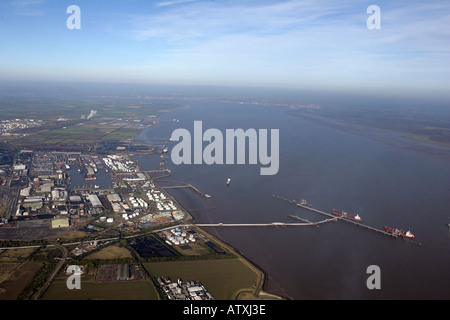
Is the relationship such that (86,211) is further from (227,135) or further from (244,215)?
(227,135)

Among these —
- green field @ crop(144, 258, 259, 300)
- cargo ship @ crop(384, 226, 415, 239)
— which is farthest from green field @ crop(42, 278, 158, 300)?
cargo ship @ crop(384, 226, 415, 239)

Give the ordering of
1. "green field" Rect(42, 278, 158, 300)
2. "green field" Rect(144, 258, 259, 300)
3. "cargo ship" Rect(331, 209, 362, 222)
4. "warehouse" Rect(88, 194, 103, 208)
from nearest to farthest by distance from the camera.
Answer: "green field" Rect(42, 278, 158, 300)
"green field" Rect(144, 258, 259, 300)
"cargo ship" Rect(331, 209, 362, 222)
"warehouse" Rect(88, 194, 103, 208)

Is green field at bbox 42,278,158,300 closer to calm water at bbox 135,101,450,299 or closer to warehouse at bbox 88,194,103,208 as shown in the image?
calm water at bbox 135,101,450,299

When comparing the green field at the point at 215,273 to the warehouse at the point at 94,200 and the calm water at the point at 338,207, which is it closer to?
the calm water at the point at 338,207

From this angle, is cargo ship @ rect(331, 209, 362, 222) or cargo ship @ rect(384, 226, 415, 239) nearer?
cargo ship @ rect(384, 226, 415, 239)

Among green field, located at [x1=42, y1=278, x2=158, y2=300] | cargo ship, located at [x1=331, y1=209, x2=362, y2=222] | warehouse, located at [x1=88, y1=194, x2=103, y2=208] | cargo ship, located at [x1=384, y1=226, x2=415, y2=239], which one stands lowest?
green field, located at [x1=42, y1=278, x2=158, y2=300]
